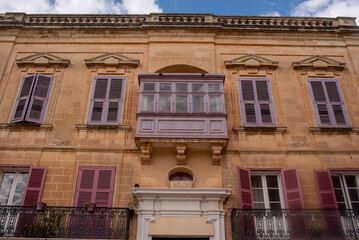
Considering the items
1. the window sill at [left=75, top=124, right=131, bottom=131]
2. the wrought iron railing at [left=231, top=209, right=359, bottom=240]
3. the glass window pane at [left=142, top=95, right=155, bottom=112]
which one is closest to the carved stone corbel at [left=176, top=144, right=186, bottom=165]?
A: the glass window pane at [left=142, top=95, right=155, bottom=112]

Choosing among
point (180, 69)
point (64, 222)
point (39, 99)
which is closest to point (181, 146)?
point (180, 69)

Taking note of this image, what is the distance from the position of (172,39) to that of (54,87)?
4.59 metres

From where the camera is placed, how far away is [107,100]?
1097 centimetres

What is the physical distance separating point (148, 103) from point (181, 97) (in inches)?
41.8

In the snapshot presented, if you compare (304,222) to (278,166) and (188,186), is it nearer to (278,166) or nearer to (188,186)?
(278,166)

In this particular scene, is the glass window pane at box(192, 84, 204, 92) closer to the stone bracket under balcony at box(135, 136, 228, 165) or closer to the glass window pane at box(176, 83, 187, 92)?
the glass window pane at box(176, 83, 187, 92)

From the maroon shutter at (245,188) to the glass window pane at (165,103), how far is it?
2.81 metres

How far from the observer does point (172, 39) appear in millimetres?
12492

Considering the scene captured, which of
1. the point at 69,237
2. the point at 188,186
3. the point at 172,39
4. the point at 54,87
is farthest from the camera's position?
the point at 172,39

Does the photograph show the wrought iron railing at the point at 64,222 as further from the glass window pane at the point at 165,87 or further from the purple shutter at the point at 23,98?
the glass window pane at the point at 165,87

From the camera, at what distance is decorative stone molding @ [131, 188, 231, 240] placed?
28.9ft

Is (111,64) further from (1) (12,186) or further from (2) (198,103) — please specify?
(1) (12,186)

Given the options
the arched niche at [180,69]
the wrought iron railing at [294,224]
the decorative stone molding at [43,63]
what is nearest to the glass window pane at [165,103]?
the arched niche at [180,69]

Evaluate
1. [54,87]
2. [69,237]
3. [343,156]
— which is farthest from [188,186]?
[54,87]
